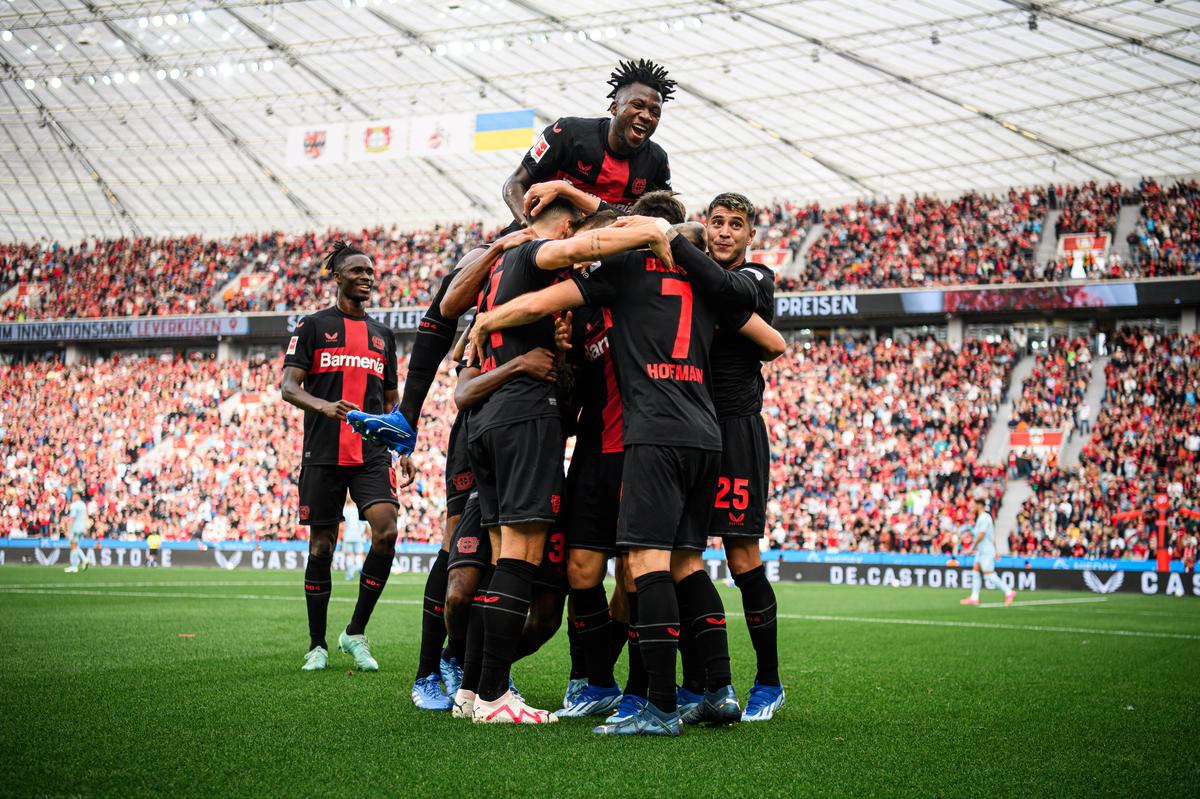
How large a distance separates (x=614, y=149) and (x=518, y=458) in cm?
232

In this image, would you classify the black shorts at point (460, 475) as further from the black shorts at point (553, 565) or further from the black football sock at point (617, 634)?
the black football sock at point (617, 634)

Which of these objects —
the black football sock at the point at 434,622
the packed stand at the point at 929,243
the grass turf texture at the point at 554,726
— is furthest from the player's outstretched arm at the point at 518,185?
the packed stand at the point at 929,243

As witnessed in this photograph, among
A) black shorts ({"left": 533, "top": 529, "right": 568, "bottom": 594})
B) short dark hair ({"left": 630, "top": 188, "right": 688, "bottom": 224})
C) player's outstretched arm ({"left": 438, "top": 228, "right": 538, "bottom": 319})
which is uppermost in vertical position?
short dark hair ({"left": 630, "top": 188, "right": 688, "bottom": 224})

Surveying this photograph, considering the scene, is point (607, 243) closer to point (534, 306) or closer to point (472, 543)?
point (534, 306)

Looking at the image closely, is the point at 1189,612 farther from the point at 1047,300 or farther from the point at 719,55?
the point at 719,55

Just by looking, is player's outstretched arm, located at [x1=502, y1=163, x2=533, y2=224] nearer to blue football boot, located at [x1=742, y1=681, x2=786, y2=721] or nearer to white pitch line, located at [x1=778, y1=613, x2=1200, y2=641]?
blue football boot, located at [x1=742, y1=681, x2=786, y2=721]

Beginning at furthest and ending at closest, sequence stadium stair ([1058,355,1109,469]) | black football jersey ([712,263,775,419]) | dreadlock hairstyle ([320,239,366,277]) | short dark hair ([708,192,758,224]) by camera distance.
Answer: stadium stair ([1058,355,1109,469]) < dreadlock hairstyle ([320,239,366,277]) < short dark hair ([708,192,758,224]) < black football jersey ([712,263,775,419])

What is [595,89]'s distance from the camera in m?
35.2

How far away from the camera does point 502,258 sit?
543 cm

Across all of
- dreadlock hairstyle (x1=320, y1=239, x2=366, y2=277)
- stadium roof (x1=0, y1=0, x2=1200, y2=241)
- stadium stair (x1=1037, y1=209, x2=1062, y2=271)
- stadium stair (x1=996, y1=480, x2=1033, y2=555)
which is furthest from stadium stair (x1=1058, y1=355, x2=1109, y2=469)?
dreadlock hairstyle (x1=320, y1=239, x2=366, y2=277)

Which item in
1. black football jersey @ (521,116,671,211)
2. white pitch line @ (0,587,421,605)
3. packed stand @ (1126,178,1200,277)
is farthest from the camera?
packed stand @ (1126,178,1200,277)

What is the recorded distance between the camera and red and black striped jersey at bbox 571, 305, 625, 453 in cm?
527

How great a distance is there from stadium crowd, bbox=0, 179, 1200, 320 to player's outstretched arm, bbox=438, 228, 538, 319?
29.1 m

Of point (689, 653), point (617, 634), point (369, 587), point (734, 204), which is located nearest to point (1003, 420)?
point (369, 587)
